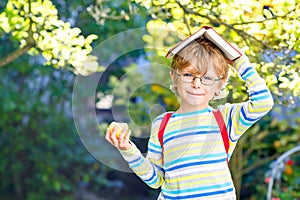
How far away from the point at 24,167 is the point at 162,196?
122 inches

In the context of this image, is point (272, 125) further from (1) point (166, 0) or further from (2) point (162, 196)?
(2) point (162, 196)

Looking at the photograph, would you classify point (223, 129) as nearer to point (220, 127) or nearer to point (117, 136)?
point (220, 127)

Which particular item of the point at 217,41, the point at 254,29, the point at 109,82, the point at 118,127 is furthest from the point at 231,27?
the point at 109,82

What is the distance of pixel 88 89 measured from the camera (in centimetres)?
219

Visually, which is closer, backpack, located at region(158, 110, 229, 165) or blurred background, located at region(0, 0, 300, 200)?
backpack, located at region(158, 110, 229, 165)

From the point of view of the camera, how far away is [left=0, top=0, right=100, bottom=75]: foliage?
2.54 metres

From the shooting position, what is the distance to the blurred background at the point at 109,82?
2.49m

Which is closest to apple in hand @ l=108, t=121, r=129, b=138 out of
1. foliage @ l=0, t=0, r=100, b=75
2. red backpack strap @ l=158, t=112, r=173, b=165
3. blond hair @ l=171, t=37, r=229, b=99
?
red backpack strap @ l=158, t=112, r=173, b=165

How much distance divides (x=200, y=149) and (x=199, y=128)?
7 centimetres

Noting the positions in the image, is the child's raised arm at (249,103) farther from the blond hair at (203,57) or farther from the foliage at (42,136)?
the foliage at (42,136)

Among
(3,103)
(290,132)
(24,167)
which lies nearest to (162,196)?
(3,103)

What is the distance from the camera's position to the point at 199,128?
1903mm

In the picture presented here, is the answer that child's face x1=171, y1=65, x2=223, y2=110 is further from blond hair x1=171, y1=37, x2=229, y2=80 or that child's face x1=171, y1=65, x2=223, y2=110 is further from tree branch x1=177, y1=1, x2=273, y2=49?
tree branch x1=177, y1=1, x2=273, y2=49

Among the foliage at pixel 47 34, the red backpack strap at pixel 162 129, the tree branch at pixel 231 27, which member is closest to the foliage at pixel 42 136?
the foliage at pixel 47 34
